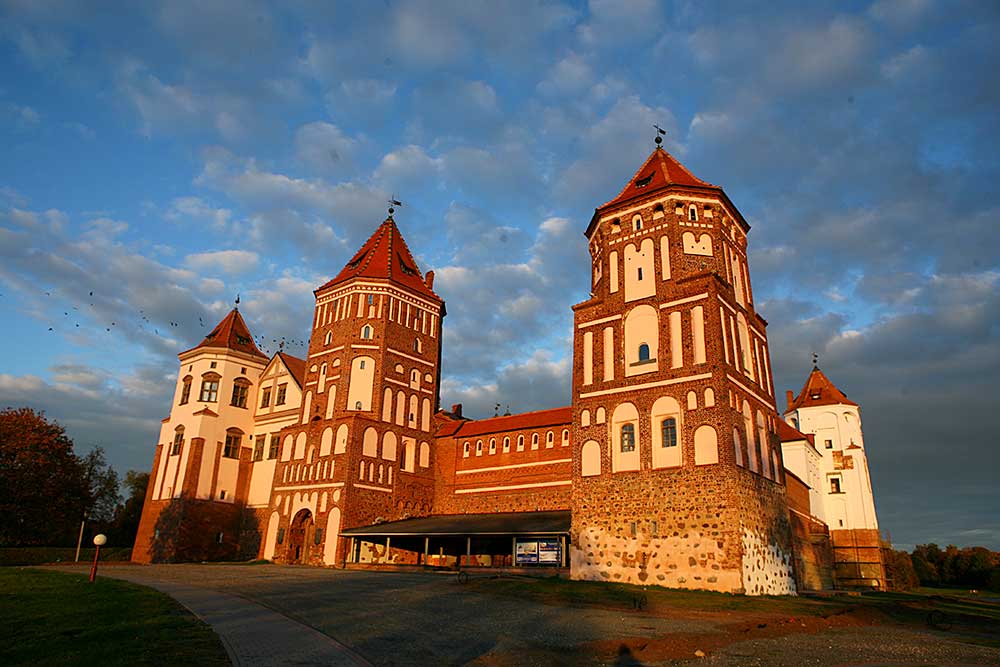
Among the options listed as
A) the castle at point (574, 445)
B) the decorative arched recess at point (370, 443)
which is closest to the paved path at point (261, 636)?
the castle at point (574, 445)

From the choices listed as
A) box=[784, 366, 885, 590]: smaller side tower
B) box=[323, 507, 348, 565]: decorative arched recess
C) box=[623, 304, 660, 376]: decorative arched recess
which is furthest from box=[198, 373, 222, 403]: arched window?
box=[784, 366, 885, 590]: smaller side tower

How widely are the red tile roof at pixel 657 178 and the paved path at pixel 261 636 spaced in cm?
2160

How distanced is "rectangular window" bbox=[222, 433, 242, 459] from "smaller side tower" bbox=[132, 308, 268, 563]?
63 mm

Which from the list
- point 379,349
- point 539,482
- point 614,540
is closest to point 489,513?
point 539,482

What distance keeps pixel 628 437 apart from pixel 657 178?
1175cm

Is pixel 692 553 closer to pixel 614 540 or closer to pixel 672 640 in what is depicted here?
pixel 614 540

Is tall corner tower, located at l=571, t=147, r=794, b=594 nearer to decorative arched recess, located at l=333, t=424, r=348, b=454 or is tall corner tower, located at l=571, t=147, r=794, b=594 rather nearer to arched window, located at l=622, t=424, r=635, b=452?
arched window, located at l=622, t=424, r=635, b=452

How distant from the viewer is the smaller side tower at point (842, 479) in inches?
1902

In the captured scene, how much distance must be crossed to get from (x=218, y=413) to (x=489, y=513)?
1988 centimetres

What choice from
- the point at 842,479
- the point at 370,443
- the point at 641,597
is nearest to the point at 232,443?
the point at 370,443

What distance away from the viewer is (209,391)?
4497cm

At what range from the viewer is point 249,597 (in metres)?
19.0

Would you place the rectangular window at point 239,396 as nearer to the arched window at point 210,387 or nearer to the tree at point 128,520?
the arched window at point 210,387

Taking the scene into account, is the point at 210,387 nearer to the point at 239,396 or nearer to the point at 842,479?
the point at 239,396
